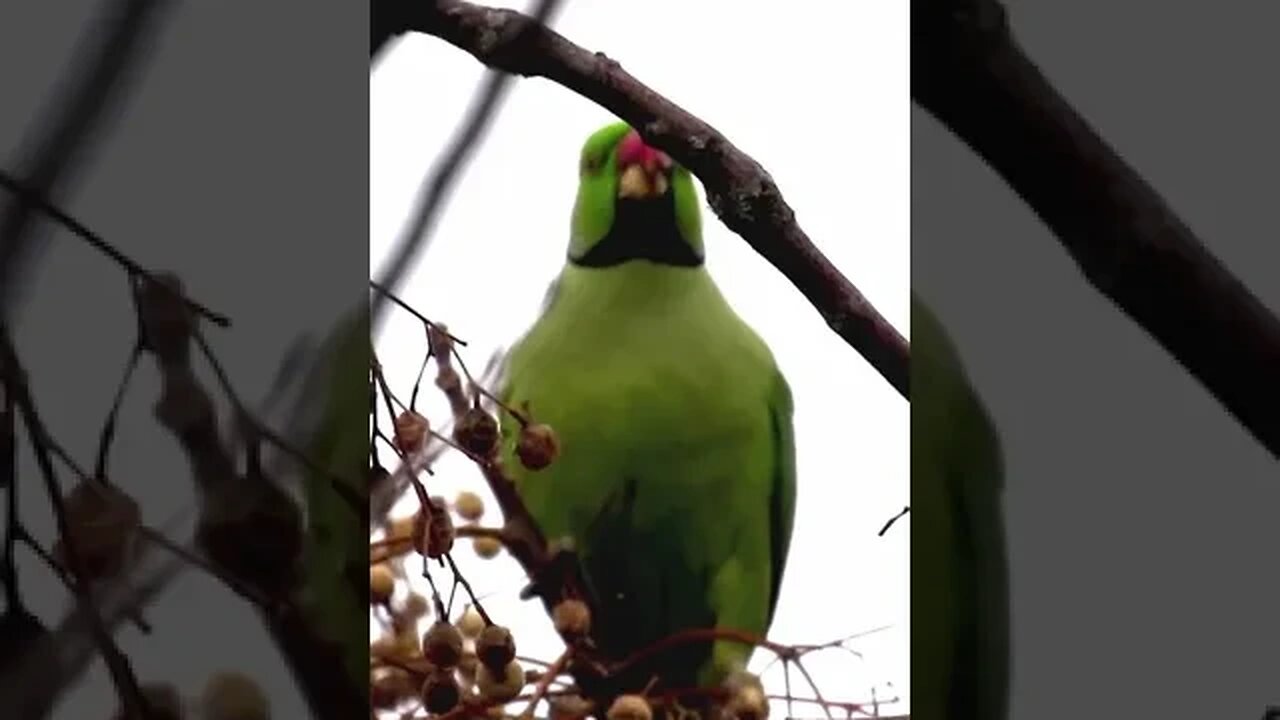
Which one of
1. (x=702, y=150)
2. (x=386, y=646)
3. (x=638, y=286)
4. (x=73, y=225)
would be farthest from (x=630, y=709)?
(x=73, y=225)

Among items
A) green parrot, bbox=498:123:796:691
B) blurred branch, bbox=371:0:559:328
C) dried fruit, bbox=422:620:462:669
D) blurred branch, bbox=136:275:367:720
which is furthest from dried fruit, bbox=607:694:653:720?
blurred branch, bbox=371:0:559:328

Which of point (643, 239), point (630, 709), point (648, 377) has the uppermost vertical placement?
point (643, 239)

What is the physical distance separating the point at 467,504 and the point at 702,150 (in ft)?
1.03

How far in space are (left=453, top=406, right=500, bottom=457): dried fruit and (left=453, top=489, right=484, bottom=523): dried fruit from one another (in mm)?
32

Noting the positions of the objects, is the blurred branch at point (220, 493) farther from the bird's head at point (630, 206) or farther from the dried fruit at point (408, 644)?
the bird's head at point (630, 206)

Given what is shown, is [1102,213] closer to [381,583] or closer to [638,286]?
[638,286]

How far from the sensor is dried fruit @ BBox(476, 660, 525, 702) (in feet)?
3.77

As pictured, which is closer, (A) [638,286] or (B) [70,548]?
(B) [70,548]

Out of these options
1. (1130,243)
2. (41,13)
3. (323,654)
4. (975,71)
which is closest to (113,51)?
(41,13)

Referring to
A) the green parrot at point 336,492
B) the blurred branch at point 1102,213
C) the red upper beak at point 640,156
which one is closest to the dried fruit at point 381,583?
the green parrot at point 336,492

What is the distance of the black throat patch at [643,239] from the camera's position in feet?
3.84

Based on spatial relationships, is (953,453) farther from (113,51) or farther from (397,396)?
(113,51)

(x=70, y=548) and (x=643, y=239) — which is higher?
(x=643, y=239)

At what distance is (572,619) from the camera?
117 cm
